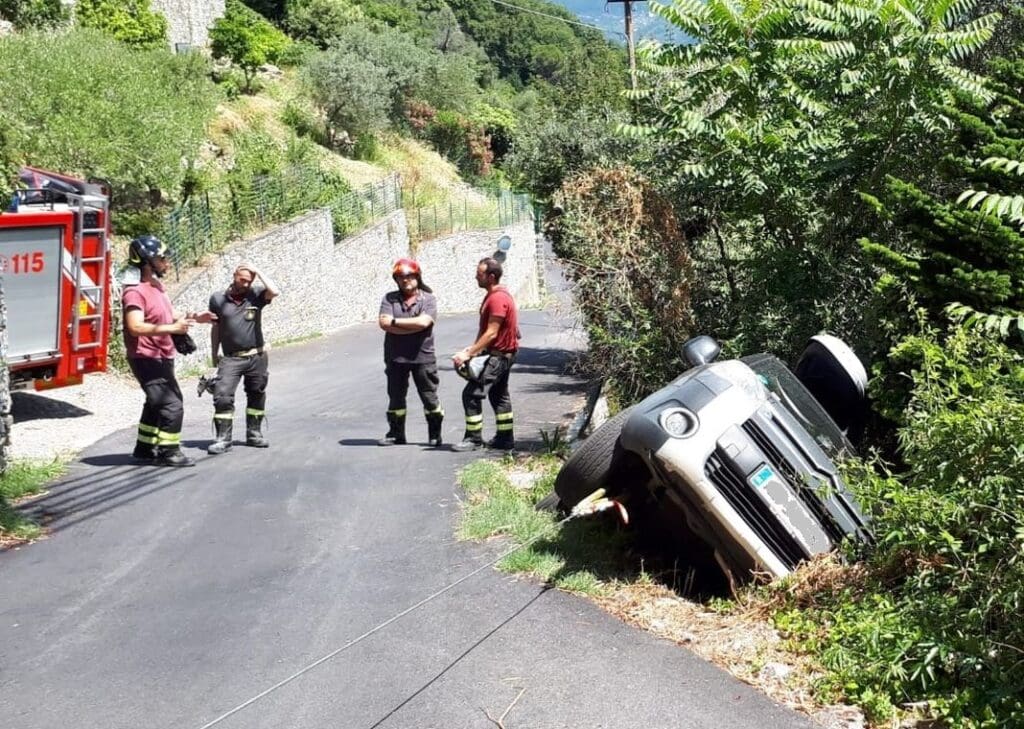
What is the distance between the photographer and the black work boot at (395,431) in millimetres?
10922

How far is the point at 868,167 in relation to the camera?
30.2ft

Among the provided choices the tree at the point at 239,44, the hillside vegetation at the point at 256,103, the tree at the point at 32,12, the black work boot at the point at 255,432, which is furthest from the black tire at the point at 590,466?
the tree at the point at 239,44

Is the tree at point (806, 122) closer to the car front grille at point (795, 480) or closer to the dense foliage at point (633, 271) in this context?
the dense foliage at point (633, 271)

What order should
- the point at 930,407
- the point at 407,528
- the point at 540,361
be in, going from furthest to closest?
the point at 540,361 < the point at 407,528 < the point at 930,407

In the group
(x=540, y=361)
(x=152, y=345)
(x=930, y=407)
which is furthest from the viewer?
(x=540, y=361)

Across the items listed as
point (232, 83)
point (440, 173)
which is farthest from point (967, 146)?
point (440, 173)

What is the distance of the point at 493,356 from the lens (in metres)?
10.4

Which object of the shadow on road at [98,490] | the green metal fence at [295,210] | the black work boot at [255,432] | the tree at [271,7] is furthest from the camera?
the tree at [271,7]

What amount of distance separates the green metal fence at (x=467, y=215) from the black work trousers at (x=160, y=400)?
85.5 feet

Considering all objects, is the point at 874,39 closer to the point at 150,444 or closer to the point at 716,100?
the point at 716,100

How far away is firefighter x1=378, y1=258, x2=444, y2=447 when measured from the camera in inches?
415

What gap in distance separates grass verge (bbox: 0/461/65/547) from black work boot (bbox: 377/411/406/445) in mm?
2958

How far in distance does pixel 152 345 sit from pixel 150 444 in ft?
3.08

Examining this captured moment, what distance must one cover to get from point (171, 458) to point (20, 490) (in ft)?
4.58
